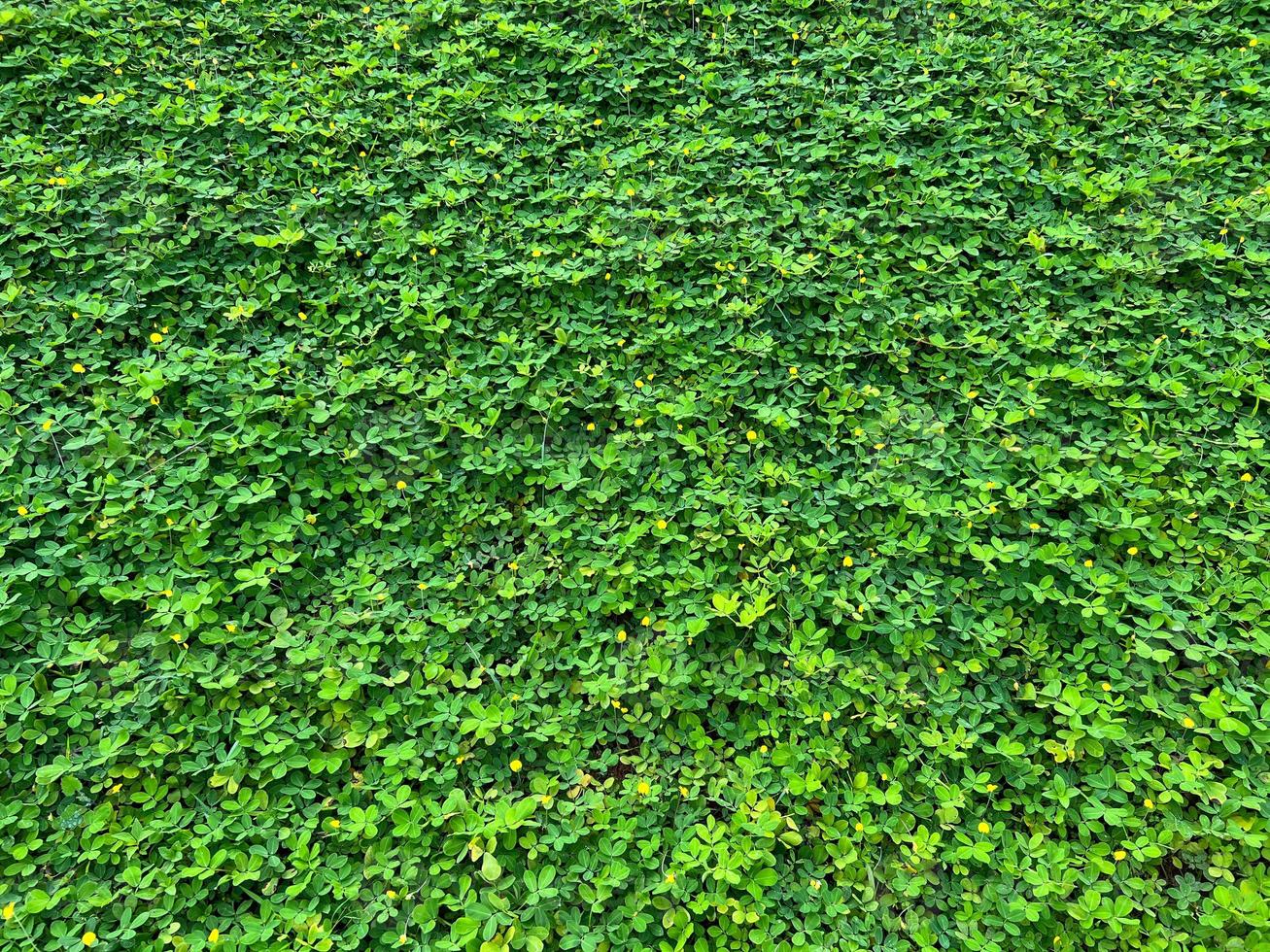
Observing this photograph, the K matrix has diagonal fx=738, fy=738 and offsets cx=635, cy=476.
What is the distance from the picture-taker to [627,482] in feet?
7.95

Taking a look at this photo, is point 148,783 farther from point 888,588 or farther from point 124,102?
point 124,102

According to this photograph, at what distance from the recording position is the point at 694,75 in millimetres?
3404

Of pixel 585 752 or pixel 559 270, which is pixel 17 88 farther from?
pixel 585 752

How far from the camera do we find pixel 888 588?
2.25 metres

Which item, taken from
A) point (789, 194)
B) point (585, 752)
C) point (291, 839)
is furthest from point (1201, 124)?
point (291, 839)

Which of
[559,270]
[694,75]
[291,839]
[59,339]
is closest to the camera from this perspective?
[291,839]

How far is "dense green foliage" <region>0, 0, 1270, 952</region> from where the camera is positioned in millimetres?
1854

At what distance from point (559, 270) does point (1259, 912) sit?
107 inches

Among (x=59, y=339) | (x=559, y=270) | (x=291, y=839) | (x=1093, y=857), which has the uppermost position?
(x=559, y=270)

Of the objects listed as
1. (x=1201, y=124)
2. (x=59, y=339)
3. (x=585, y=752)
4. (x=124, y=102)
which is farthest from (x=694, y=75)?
(x=585, y=752)

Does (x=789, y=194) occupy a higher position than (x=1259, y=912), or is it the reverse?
(x=789, y=194)

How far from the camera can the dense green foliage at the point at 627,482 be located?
6.08ft

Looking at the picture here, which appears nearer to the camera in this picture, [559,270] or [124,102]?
[559,270]

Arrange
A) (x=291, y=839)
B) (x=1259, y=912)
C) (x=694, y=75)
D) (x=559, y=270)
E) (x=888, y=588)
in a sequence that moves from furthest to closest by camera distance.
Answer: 1. (x=694, y=75)
2. (x=559, y=270)
3. (x=888, y=588)
4. (x=291, y=839)
5. (x=1259, y=912)
